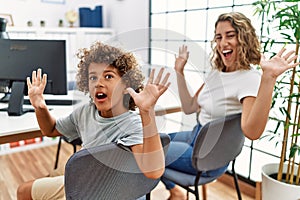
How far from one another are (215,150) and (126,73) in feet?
2.00

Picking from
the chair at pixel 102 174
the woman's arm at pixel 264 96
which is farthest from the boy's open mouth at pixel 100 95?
the woman's arm at pixel 264 96

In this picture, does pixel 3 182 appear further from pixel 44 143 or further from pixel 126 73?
pixel 126 73

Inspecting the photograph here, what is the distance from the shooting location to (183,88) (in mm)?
1418

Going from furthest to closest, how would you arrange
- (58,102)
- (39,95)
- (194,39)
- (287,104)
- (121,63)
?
1. (194,39)
2. (58,102)
3. (287,104)
4. (39,95)
5. (121,63)

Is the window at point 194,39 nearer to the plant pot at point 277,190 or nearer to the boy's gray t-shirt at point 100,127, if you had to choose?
the boy's gray t-shirt at point 100,127

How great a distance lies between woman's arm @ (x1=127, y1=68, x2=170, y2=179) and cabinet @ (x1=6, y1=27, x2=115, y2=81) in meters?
2.15

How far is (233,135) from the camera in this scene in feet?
4.47

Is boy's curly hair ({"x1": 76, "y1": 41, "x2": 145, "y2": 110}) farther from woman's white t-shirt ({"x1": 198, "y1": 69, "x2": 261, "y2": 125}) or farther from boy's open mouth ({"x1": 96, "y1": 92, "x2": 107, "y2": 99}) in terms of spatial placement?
woman's white t-shirt ({"x1": 198, "y1": 69, "x2": 261, "y2": 125})

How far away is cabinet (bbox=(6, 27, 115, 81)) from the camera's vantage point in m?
2.94

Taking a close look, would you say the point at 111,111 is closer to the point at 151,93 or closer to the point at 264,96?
the point at 151,93

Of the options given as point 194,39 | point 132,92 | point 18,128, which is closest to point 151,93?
point 132,92

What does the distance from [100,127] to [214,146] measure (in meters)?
0.57

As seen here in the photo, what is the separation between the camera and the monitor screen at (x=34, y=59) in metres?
1.68

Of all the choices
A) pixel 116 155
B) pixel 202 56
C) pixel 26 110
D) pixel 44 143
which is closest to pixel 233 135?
pixel 202 56
